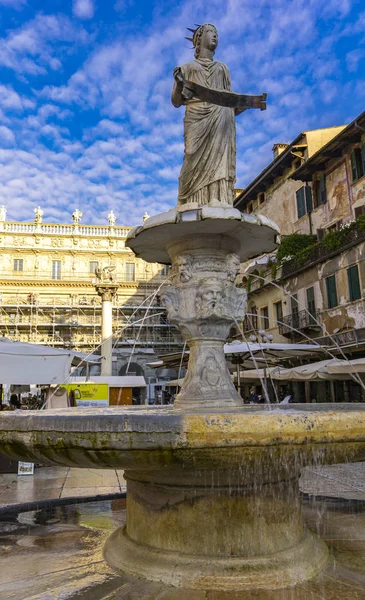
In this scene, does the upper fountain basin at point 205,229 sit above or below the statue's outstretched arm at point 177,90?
below

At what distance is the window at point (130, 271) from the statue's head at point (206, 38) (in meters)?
41.2

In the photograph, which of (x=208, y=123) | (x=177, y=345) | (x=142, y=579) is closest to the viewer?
(x=142, y=579)

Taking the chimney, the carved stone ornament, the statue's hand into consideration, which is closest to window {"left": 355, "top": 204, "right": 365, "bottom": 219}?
the chimney

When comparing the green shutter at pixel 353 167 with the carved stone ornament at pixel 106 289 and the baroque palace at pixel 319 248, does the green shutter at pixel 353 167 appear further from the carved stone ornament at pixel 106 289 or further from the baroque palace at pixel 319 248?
the carved stone ornament at pixel 106 289

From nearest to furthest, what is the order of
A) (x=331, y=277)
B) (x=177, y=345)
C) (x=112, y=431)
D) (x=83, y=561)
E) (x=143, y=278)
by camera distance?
(x=112, y=431)
(x=83, y=561)
(x=331, y=277)
(x=177, y=345)
(x=143, y=278)

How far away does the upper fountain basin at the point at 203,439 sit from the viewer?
2.56m

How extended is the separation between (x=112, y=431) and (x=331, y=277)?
19.2 metres

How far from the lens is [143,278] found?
46812mm

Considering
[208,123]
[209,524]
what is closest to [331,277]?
[208,123]

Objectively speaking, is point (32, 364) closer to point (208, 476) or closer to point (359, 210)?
point (208, 476)

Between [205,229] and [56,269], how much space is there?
138ft

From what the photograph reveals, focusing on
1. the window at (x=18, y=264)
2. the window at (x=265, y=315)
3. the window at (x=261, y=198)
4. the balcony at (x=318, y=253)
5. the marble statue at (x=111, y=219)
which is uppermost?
the marble statue at (x=111, y=219)

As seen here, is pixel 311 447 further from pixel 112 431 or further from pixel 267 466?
pixel 112 431

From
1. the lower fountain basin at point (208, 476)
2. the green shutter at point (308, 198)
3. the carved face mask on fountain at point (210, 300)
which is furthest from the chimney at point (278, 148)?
the lower fountain basin at point (208, 476)
